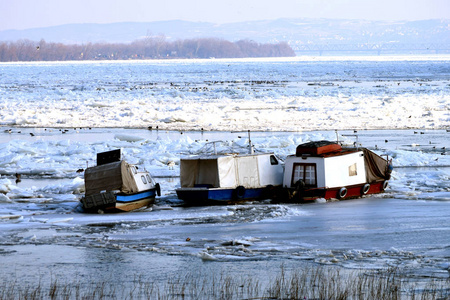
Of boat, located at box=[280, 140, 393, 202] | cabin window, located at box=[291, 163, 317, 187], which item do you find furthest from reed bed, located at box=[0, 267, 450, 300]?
cabin window, located at box=[291, 163, 317, 187]

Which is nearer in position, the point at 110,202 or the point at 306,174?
the point at 110,202

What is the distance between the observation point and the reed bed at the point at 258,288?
33.2 feet

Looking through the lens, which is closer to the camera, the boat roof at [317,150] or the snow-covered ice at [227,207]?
the snow-covered ice at [227,207]


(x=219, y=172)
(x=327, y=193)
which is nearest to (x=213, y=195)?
(x=219, y=172)

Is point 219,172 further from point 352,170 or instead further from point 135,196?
point 352,170

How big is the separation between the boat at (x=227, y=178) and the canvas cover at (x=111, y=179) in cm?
127

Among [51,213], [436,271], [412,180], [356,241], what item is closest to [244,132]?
[412,180]

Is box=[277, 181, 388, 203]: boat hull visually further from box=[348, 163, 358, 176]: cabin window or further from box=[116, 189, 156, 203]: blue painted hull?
box=[116, 189, 156, 203]: blue painted hull

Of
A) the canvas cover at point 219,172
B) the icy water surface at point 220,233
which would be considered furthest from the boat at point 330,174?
the canvas cover at point 219,172

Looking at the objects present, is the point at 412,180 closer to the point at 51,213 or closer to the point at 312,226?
the point at 312,226

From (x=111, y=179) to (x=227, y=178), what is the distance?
2790 mm

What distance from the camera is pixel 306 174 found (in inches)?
738

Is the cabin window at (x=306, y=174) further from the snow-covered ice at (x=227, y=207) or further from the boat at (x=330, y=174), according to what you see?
the snow-covered ice at (x=227, y=207)

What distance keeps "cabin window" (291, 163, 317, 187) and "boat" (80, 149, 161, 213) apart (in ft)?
10.9
